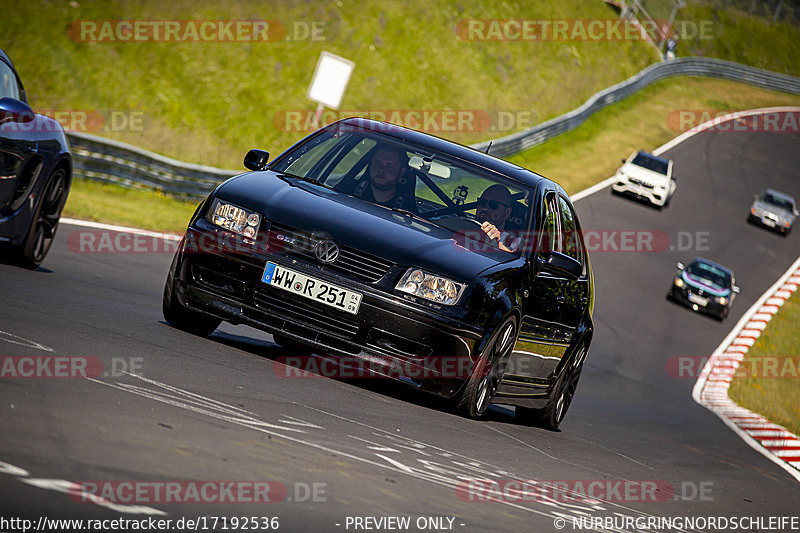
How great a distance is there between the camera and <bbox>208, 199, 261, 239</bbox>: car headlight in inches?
275

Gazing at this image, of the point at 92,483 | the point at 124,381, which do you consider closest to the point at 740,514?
the point at 124,381

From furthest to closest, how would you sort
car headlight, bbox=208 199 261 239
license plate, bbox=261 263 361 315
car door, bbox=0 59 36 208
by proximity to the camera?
1. car door, bbox=0 59 36 208
2. car headlight, bbox=208 199 261 239
3. license plate, bbox=261 263 361 315

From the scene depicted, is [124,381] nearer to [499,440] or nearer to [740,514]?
[499,440]

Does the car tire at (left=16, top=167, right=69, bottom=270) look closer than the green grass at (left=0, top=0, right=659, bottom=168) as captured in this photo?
Yes

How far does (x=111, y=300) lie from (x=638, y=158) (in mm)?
26989

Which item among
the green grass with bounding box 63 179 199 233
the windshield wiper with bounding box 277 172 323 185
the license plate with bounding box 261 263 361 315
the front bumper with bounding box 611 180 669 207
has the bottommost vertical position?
the front bumper with bounding box 611 180 669 207

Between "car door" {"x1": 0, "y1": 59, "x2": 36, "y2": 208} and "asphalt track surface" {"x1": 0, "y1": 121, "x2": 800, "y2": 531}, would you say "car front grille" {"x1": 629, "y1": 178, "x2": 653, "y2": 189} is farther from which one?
"car door" {"x1": 0, "y1": 59, "x2": 36, "y2": 208}

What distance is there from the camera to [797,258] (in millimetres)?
35625

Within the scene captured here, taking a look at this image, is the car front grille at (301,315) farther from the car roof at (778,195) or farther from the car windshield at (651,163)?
the car roof at (778,195)

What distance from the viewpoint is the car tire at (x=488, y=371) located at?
7.03 m

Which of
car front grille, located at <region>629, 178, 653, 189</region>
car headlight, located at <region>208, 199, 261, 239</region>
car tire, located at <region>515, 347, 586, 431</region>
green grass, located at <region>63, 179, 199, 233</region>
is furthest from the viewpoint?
car front grille, located at <region>629, 178, 653, 189</region>

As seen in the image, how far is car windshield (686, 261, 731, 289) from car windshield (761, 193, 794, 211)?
11358 millimetres

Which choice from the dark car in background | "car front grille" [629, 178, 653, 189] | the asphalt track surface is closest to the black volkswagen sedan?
the asphalt track surface

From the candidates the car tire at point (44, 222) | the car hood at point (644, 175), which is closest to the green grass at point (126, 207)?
the car tire at point (44, 222)
